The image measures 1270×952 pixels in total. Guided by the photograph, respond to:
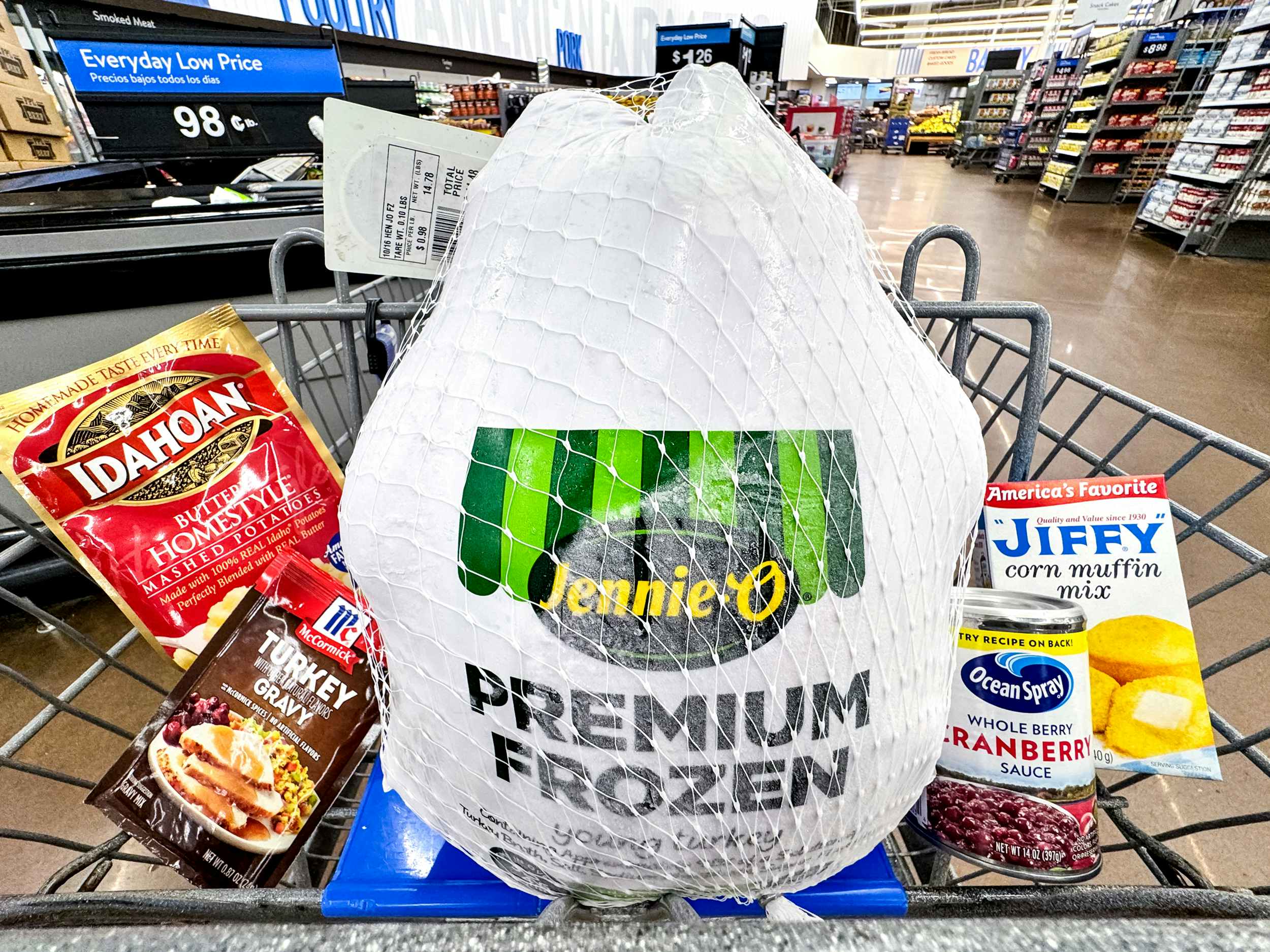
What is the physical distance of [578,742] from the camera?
0.42 meters

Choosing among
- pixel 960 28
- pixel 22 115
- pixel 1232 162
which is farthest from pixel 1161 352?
pixel 960 28

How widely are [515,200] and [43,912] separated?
0.57 metres

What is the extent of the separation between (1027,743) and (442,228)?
A: 0.80m

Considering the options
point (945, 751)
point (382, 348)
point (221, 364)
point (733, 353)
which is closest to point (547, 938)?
point (733, 353)

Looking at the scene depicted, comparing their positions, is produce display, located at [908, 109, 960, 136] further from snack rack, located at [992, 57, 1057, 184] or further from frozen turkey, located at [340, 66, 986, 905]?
frozen turkey, located at [340, 66, 986, 905]

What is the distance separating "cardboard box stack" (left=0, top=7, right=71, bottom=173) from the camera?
1.89m

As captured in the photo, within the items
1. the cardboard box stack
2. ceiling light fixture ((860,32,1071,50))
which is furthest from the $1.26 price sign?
ceiling light fixture ((860,32,1071,50))

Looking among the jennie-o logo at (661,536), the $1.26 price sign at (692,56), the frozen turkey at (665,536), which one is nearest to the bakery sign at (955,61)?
the $1.26 price sign at (692,56)

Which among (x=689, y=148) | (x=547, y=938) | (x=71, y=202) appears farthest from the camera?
(x=71, y=202)

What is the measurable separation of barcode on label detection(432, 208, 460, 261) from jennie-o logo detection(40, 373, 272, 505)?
0.28 meters

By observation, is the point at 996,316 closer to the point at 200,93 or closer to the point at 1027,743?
the point at 1027,743

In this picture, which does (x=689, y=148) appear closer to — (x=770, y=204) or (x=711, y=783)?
(x=770, y=204)

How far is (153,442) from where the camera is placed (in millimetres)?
646

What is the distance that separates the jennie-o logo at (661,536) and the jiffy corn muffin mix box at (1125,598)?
0.36 meters
